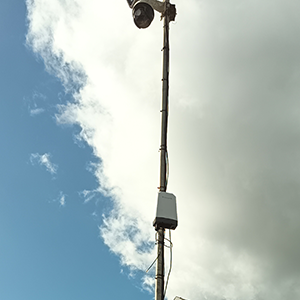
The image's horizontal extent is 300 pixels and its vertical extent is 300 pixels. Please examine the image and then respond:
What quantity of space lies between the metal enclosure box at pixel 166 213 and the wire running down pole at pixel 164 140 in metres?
0.18

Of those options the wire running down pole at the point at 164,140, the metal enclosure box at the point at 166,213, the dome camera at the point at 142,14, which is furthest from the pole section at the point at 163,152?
the dome camera at the point at 142,14

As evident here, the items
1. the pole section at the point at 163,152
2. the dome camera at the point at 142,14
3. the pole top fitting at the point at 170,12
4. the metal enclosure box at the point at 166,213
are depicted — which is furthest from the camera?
the pole top fitting at the point at 170,12

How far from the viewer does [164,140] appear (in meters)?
8.94

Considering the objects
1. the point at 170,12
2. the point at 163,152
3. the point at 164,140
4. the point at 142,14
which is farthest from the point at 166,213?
the point at 170,12

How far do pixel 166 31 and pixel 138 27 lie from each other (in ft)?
2.76

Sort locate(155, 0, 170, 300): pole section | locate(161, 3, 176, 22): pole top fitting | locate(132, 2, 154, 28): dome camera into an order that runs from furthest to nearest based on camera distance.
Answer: locate(161, 3, 176, 22): pole top fitting → locate(132, 2, 154, 28): dome camera → locate(155, 0, 170, 300): pole section

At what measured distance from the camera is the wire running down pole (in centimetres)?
746

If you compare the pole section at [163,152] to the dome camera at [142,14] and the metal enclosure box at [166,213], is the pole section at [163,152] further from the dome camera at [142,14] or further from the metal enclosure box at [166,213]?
the dome camera at [142,14]

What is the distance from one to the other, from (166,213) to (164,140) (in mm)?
1926

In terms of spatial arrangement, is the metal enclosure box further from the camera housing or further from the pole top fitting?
the pole top fitting

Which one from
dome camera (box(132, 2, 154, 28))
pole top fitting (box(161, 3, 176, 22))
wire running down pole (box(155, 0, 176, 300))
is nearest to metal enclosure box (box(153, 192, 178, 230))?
wire running down pole (box(155, 0, 176, 300))

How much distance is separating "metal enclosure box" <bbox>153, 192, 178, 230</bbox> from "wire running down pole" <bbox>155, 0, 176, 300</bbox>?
182 millimetres

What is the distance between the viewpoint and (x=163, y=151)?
8836 millimetres

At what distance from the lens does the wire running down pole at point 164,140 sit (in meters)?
7.46
